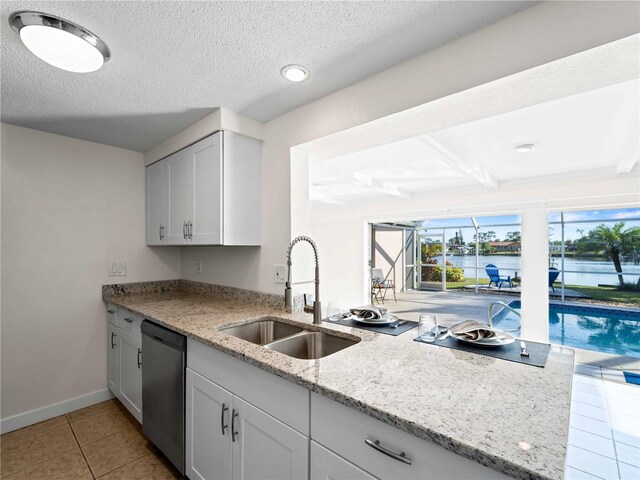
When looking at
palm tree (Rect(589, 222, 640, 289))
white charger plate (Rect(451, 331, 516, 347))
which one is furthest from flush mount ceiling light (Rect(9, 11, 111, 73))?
palm tree (Rect(589, 222, 640, 289))

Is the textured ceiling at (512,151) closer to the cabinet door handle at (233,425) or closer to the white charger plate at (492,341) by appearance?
the white charger plate at (492,341)

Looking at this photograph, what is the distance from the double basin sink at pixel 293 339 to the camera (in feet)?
5.25

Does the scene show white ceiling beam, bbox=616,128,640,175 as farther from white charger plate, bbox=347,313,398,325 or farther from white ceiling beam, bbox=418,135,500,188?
white charger plate, bbox=347,313,398,325

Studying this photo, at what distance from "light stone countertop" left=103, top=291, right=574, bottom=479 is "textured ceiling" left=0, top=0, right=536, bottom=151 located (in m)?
1.37

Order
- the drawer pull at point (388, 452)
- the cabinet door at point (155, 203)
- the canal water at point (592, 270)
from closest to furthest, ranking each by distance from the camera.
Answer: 1. the drawer pull at point (388, 452)
2. the cabinet door at point (155, 203)
3. the canal water at point (592, 270)

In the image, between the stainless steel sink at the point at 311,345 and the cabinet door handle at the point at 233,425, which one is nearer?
the cabinet door handle at the point at 233,425

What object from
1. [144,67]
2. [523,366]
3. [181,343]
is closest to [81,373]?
[181,343]

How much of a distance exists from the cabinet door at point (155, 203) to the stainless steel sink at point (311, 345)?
1.71 m

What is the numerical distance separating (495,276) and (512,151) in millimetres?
4864

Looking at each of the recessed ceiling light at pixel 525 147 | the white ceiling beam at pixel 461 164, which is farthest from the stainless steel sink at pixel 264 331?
the recessed ceiling light at pixel 525 147

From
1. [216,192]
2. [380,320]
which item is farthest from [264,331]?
[216,192]

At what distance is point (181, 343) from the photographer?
5.42 feet

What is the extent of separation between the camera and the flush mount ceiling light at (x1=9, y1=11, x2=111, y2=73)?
122 cm

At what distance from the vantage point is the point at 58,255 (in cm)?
246
